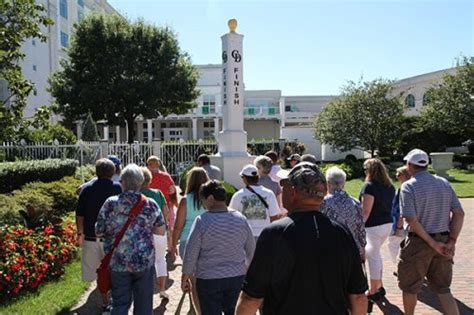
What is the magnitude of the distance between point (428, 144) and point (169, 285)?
90.5 ft

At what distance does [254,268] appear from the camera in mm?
2465

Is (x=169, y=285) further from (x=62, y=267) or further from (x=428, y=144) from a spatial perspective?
(x=428, y=144)

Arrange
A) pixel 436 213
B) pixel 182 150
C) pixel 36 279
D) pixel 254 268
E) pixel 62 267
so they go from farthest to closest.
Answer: pixel 182 150
pixel 62 267
pixel 36 279
pixel 436 213
pixel 254 268

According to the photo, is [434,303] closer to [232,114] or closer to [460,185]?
[232,114]

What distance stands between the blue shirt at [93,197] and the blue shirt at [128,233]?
1.10 meters

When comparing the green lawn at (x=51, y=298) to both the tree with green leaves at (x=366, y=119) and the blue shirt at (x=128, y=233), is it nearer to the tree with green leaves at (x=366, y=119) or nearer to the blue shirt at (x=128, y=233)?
the blue shirt at (x=128, y=233)

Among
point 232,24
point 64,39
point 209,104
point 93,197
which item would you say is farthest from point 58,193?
point 64,39

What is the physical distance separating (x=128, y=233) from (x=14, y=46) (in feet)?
10.8

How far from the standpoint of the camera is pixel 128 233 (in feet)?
13.3

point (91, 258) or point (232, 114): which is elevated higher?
point (232, 114)

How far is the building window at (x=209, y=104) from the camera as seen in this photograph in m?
43.2

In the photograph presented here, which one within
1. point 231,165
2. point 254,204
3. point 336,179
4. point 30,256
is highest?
point 336,179

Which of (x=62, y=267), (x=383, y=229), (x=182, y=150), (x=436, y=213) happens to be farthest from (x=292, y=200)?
(x=182, y=150)

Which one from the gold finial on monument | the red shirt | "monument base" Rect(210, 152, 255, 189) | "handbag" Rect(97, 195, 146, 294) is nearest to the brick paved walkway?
the red shirt
